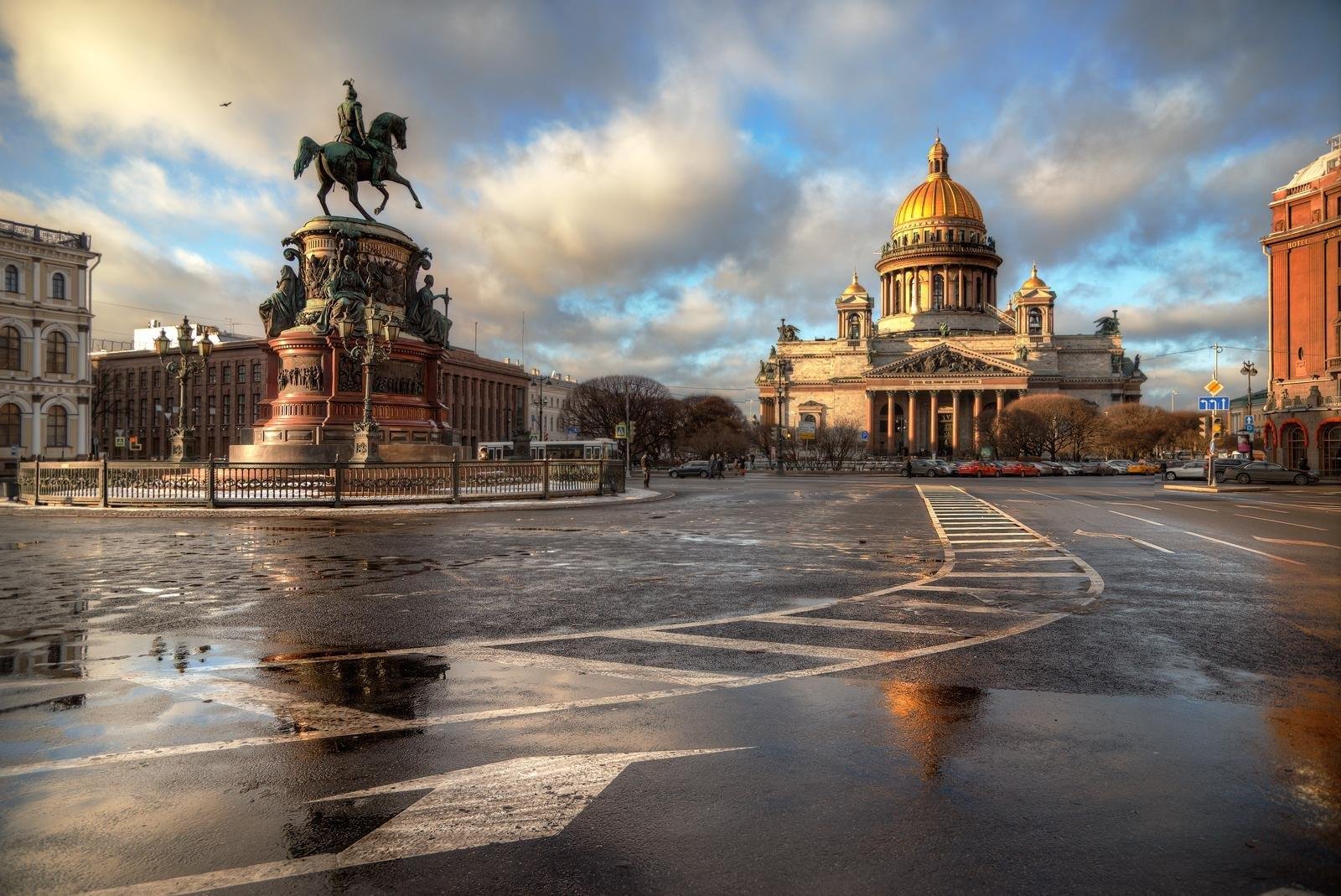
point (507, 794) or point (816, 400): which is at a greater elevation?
point (816, 400)

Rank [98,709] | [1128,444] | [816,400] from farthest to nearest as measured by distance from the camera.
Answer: [816,400]
[1128,444]
[98,709]

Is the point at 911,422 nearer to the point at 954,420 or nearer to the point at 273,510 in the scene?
the point at 954,420

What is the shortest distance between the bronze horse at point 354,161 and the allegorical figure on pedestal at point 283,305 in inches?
122

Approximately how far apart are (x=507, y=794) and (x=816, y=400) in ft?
399

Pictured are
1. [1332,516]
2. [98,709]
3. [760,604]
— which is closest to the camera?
[98,709]

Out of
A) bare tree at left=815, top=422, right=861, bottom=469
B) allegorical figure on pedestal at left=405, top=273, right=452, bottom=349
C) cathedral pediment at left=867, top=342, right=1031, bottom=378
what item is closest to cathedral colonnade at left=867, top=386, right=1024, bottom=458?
cathedral pediment at left=867, top=342, right=1031, bottom=378

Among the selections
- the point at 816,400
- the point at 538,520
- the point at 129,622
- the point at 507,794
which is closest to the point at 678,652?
the point at 507,794

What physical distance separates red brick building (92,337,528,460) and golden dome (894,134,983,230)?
66.9m

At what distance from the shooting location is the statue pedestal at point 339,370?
29.0 m

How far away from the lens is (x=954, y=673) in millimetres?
6492

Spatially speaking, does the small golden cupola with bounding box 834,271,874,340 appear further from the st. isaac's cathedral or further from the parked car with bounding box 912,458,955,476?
the parked car with bounding box 912,458,955,476

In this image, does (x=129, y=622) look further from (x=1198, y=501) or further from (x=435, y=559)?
(x=1198, y=501)

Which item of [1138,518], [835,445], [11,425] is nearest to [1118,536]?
[1138,518]

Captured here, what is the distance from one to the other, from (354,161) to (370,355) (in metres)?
9.65
